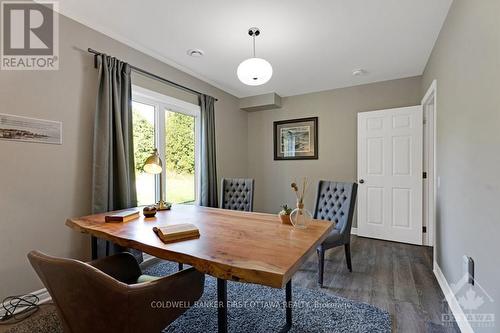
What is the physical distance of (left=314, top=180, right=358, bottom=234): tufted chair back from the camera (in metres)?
2.53

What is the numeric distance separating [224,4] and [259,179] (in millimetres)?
3340

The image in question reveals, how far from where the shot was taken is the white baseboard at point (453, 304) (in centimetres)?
158

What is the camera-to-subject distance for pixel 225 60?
3.08m

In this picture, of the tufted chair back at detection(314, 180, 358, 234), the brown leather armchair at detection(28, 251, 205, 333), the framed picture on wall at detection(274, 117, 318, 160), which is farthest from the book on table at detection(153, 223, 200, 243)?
the framed picture on wall at detection(274, 117, 318, 160)

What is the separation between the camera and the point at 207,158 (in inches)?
143

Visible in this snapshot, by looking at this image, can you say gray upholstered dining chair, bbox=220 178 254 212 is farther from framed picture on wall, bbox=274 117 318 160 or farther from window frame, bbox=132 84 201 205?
framed picture on wall, bbox=274 117 318 160

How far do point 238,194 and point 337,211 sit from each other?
1244 mm

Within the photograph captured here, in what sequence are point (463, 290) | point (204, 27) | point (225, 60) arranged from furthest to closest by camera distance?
point (225, 60), point (204, 27), point (463, 290)

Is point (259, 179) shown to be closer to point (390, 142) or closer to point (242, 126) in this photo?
point (242, 126)

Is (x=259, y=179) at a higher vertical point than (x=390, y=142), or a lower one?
lower

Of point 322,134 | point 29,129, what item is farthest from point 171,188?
point 322,134

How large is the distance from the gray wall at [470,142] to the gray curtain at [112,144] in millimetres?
2796

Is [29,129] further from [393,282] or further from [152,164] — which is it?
[393,282]

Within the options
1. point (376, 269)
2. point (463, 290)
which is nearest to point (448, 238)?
point (463, 290)
